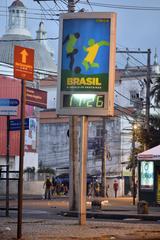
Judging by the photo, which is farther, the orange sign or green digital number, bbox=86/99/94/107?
green digital number, bbox=86/99/94/107

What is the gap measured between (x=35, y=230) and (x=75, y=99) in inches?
182

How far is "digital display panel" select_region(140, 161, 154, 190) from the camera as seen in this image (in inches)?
1432

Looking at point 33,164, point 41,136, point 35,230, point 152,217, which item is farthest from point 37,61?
point 35,230

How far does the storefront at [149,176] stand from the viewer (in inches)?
1410

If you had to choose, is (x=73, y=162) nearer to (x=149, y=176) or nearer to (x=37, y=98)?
(x=149, y=176)

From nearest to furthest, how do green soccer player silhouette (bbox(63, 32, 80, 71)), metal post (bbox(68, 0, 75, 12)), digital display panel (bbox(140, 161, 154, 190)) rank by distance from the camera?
green soccer player silhouette (bbox(63, 32, 80, 71)) < metal post (bbox(68, 0, 75, 12)) < digital display panel (bbox(140, 161, 154, 190))

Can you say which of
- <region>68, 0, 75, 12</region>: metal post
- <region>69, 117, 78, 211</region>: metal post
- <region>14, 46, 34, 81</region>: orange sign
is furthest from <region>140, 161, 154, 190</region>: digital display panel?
<region>14, 46, 34, 81</region>: orange sign

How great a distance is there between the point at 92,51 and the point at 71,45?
0.76m

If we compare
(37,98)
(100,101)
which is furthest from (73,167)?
(37,98)

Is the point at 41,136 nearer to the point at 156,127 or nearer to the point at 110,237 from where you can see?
the point at 156,127

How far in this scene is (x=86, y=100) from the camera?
806 inches

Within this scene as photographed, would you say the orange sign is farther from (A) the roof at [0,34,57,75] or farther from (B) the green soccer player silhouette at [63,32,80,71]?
(A) the roof at [0,34,57,75]

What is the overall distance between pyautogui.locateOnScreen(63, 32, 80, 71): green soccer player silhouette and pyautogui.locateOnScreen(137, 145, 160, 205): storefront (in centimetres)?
1571

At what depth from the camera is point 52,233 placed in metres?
17.2
